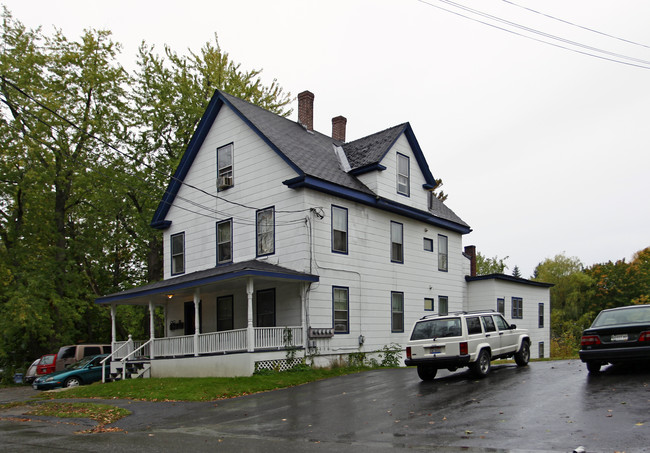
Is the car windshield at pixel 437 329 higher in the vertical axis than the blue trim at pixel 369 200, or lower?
lower

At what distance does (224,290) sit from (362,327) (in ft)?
19.4

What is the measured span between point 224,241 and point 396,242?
25.1 ft

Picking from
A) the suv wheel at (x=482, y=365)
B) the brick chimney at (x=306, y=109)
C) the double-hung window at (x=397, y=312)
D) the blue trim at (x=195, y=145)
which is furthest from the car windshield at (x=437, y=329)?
the brick chimney at (x=306, y=109)

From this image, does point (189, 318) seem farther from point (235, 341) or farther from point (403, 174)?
point (403, 174)

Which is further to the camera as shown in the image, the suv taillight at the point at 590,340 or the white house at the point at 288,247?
the white house at the point at 288,247

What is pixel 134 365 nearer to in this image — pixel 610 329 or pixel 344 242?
pixel 344 242

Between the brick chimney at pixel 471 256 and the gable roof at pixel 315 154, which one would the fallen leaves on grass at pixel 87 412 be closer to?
the gable roof at pixel 315 154

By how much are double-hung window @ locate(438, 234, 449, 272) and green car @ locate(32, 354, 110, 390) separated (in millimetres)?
16586

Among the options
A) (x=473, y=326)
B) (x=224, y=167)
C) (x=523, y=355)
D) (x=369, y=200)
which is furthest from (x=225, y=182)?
(x=523, y=355)

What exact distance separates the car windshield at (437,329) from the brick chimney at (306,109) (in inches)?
602

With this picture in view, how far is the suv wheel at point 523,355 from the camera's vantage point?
17656 millimetres

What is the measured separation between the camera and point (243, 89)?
118 ft

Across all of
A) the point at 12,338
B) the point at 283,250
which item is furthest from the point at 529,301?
the point at 12,338

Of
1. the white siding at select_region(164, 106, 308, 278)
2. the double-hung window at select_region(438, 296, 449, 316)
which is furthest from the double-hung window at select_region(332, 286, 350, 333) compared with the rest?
the double-hung window at select_region(438, 296, 449, 316)
